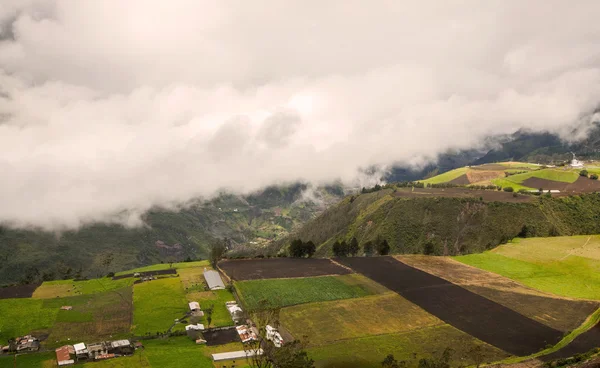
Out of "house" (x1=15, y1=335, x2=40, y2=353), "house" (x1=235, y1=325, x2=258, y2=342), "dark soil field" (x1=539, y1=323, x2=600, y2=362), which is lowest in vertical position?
"dark soil field" (x1=539, y1=323, x2=600, y2=362)

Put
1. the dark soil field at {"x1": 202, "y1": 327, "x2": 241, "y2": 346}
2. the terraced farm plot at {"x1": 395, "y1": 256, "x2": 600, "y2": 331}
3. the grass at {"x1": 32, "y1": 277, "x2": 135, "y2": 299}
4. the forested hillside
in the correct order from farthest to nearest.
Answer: the forested hillside, the grass at {"x1": 32, "y1": 277, "x2": 135, "y2": 299}, the terraced farm plot at {"x1": 395, "y1": 256, "x2": 600, "y2": 331}, the dark soil field at {"x1": 202, "y1": 327, "x2": 241, "y2": 346}

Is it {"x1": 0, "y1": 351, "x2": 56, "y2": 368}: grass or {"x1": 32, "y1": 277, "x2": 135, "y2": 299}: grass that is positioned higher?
{"x1": 32, "y1": 277, "x2": 135, "y2": 299}: grass

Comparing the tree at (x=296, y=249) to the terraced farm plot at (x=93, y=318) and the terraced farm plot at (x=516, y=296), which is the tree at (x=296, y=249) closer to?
the terraced farm plot at (x=516, y=296)

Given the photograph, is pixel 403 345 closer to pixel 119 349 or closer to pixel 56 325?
pixel 119 349

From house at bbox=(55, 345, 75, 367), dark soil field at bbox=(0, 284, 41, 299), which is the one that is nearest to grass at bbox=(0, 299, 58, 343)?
dark soil field at bbox=(0, 284, 41, 299)

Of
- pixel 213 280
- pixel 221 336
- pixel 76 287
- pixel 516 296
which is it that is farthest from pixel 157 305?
pixel 516 296

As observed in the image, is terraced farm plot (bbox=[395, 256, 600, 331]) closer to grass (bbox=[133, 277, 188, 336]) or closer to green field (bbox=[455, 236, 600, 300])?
green field (bbox=[455, 236, 600, 300])

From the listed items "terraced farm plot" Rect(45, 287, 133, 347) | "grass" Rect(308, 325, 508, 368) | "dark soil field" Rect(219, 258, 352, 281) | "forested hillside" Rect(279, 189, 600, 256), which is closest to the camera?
"grass" Rect(308, 325, 508, 368)

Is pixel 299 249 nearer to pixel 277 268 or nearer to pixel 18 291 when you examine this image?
pixel 277 268
